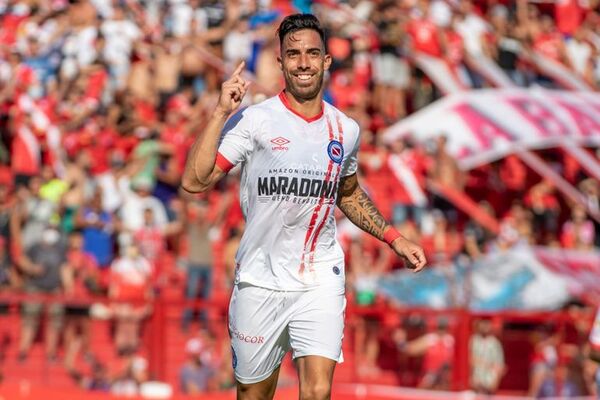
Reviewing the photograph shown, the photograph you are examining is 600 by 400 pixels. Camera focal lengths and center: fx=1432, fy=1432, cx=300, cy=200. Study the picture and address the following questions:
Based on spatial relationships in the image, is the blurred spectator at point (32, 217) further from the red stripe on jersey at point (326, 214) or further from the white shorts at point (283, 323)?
the red stripe on jersey at point (326, 214)

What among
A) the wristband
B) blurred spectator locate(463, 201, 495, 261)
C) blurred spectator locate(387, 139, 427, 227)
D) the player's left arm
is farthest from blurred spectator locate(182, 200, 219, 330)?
the wristband

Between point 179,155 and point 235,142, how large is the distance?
37.3ft

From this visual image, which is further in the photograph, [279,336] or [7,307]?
[7,307]

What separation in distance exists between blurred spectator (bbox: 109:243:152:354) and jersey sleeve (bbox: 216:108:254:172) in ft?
25.5

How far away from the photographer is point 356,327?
1516 cm

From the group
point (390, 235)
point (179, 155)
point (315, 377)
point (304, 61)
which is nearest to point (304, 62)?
point (304, 61)

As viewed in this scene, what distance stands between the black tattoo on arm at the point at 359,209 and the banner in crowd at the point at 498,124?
11.9 m

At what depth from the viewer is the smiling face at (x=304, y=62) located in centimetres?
720

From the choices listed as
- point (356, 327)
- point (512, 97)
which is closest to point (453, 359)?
point (356, 327)

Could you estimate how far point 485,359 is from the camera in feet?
50.1

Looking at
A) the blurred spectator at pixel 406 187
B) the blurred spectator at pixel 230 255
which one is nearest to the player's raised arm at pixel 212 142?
the blurred spectator at pixel 230 255

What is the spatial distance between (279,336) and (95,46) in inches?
512

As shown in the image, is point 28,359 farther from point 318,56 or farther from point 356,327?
point 318,56

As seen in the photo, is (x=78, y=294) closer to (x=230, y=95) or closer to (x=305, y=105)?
(x=305, y=105)
